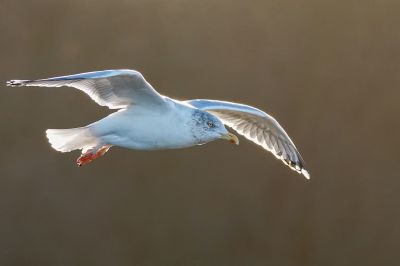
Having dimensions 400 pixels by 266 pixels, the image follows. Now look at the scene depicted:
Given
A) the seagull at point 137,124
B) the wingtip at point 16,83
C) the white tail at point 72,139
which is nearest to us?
the wingtip at point 16,83

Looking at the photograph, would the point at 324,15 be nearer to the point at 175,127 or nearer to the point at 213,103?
the point at 213,103

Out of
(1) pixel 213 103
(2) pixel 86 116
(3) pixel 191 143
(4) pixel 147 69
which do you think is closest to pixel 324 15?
(4) pixel 147 69

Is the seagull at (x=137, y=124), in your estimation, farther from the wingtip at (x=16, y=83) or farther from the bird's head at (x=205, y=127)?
the wingtip at (x=16, y=83)

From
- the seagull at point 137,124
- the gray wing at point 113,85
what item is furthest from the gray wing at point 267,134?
the gray wing at point 113,85

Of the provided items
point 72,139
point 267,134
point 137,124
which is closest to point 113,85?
point 137,124

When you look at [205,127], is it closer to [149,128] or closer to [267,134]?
[149,128]

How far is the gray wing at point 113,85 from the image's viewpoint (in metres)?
2.43

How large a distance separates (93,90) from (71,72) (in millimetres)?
1771

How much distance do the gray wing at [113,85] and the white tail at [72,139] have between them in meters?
0.11

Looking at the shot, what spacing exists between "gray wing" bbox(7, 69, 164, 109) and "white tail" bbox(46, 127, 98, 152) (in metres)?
0.11

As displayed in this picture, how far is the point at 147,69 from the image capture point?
454 cm

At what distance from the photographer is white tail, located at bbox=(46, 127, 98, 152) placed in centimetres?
276

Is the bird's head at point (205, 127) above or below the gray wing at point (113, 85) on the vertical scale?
below

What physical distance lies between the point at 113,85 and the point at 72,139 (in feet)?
0.84
